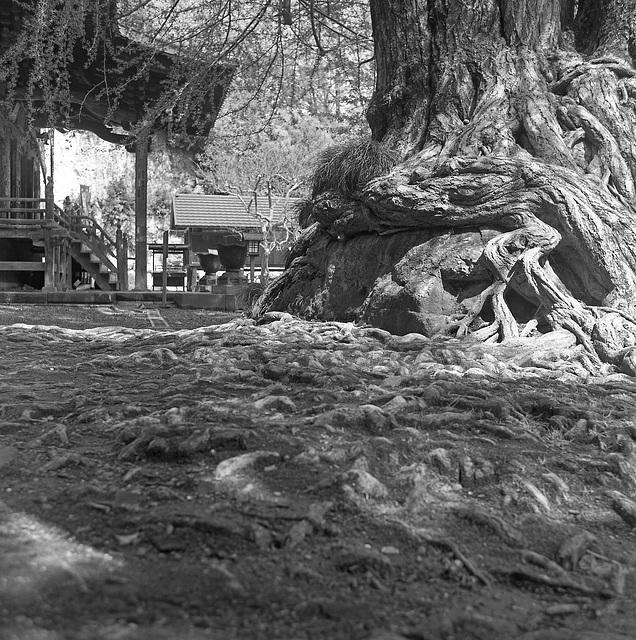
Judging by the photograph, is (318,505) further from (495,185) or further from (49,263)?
(49,263)

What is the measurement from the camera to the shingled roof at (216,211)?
1228 inches

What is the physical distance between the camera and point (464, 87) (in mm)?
6312

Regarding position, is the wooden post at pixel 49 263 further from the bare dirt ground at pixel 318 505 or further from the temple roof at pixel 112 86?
the bare dirt ground at pixel 318 505

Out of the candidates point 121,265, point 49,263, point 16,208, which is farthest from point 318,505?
A: point 121,265

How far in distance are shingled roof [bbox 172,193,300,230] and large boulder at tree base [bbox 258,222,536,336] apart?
2370 centimetres

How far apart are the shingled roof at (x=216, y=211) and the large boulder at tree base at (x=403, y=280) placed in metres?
23.7

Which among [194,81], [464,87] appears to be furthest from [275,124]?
[464,87]

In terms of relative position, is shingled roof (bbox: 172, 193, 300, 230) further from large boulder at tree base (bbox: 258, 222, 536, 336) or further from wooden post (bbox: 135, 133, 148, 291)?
large boulder at tree base (bbox: 258, 222, 536, 336)

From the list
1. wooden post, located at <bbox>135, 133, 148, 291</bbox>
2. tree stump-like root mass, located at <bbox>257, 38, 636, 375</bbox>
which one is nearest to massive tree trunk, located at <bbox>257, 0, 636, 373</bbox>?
tree stump-like root mass, located at <bbox>257, 38, 636, 375</bbox>

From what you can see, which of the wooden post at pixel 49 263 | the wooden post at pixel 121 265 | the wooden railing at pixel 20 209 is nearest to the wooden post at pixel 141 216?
the wooden post at pixel 121 265

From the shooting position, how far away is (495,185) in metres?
5.42

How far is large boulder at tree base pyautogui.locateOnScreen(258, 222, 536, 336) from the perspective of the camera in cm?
558

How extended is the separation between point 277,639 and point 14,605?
57 cm

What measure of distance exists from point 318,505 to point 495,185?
3.77 metres
